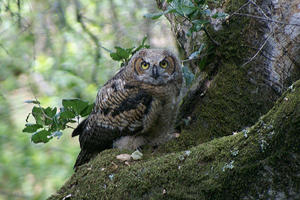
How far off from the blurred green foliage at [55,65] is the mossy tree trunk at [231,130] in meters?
1.32

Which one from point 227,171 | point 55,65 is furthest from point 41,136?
point 55,65

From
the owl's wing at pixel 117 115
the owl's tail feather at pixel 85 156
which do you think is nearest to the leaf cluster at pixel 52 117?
the owl's wing at pixel 117 115

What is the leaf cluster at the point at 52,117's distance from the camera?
340cm

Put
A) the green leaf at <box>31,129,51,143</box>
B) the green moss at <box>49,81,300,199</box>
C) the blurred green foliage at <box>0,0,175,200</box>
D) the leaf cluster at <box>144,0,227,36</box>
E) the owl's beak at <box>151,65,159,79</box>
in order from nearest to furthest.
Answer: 1. the green moss at <box>49,81,300,199</box>
2. the leaf cluster at <box>144,0,227,36</box>
3. the green leaf at <box>31,129,51,143</box>
4. the owl's beak at <box>151,65,159,79</box>
5. the blurred green foliage at <box>0,0,175,200</box>

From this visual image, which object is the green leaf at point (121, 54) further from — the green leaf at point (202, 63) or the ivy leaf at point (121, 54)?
the green leaf at point (202, 63)

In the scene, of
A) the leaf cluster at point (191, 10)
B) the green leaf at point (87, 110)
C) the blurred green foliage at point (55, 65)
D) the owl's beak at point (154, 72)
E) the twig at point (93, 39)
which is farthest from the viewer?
the twig at point (93, 39)

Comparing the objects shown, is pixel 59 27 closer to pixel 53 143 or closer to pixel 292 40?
pixel 53 143

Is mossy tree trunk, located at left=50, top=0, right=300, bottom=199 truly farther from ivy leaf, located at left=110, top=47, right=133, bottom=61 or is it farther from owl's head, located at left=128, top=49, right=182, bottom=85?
ivy leaf, located at left=110, top=47, right=133, bottom=61

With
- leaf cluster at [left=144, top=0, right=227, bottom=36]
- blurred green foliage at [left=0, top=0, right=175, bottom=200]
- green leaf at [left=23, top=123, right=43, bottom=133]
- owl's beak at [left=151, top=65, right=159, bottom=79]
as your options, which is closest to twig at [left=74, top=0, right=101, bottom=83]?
blurred green foliage at [left=0, top=0, right=175, bottom=200]

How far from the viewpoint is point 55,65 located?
5.99 meters

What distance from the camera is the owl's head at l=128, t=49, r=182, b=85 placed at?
12.3ft

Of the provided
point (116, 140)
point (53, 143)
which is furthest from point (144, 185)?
point (53, 143)

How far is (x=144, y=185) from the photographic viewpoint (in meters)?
2.25

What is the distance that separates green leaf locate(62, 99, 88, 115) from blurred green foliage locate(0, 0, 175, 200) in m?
1.90
